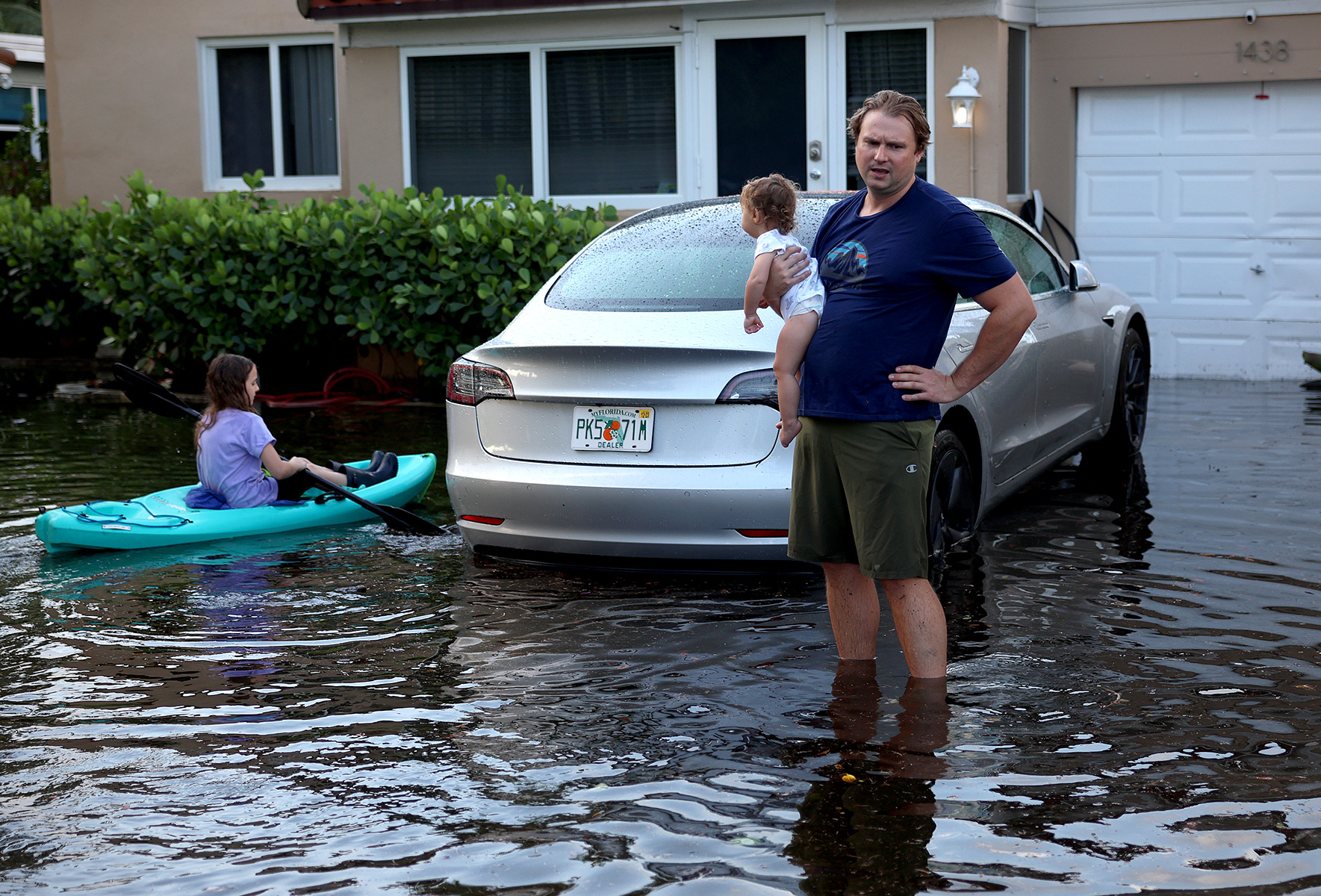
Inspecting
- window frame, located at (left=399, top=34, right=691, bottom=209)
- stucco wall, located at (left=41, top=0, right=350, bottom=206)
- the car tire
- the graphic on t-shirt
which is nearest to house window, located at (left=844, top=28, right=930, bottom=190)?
window frame, located at (left=399, top=34, right=691, bottom=209)

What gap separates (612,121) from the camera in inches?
546

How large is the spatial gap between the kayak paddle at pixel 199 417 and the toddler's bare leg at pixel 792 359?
302 cm

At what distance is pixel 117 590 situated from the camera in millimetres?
6086

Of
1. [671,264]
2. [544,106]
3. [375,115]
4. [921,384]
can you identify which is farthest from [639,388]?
[375,115]

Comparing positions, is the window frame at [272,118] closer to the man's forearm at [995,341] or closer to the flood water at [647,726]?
the flood water at [647,726]

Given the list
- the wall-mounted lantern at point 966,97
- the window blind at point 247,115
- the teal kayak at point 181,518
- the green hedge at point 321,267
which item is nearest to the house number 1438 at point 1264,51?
the wall-mounted lantern at point 966,97

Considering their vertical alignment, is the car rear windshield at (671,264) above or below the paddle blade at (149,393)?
above

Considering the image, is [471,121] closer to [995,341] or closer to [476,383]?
[476,383]

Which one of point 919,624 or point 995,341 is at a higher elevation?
point 995,341

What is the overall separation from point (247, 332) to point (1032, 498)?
6.97 metres

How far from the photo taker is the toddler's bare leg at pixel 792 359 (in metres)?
4.32

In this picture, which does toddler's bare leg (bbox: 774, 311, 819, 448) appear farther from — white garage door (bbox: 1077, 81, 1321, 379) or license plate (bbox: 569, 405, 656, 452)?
white garage door (bbox: 1077, 81, 1321, 379)

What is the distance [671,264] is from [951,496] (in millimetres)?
1495

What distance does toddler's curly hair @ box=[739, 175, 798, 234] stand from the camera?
4.55 m
